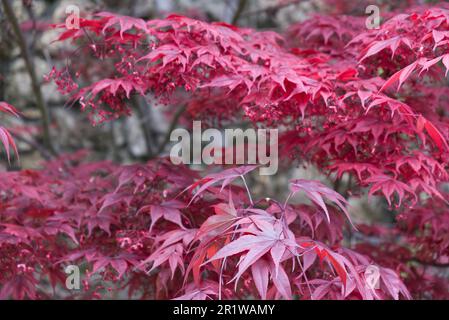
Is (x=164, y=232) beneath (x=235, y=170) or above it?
beneath

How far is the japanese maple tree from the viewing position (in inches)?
55.5

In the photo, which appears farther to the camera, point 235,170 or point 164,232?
point 164,232

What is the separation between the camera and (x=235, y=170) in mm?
1399

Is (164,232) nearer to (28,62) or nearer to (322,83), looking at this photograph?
(322,83)

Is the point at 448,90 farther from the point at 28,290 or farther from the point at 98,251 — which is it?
the point at 28,290

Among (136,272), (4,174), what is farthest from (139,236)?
(4,174)

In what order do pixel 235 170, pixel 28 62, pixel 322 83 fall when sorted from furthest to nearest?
1. pixel 28 62
2. pixel 322 83
3. pixel 235 170

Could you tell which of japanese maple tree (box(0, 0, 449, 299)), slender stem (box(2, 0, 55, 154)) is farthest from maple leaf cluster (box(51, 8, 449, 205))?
slender stem (box(2, 0, 55, 154))

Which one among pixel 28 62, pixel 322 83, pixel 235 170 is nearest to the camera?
pixel 235 170

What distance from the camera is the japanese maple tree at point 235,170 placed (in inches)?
55.5

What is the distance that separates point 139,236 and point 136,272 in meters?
0.27

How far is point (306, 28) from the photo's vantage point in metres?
Result: 2.05

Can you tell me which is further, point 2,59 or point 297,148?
point 2,59

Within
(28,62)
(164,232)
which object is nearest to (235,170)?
(164,232)
